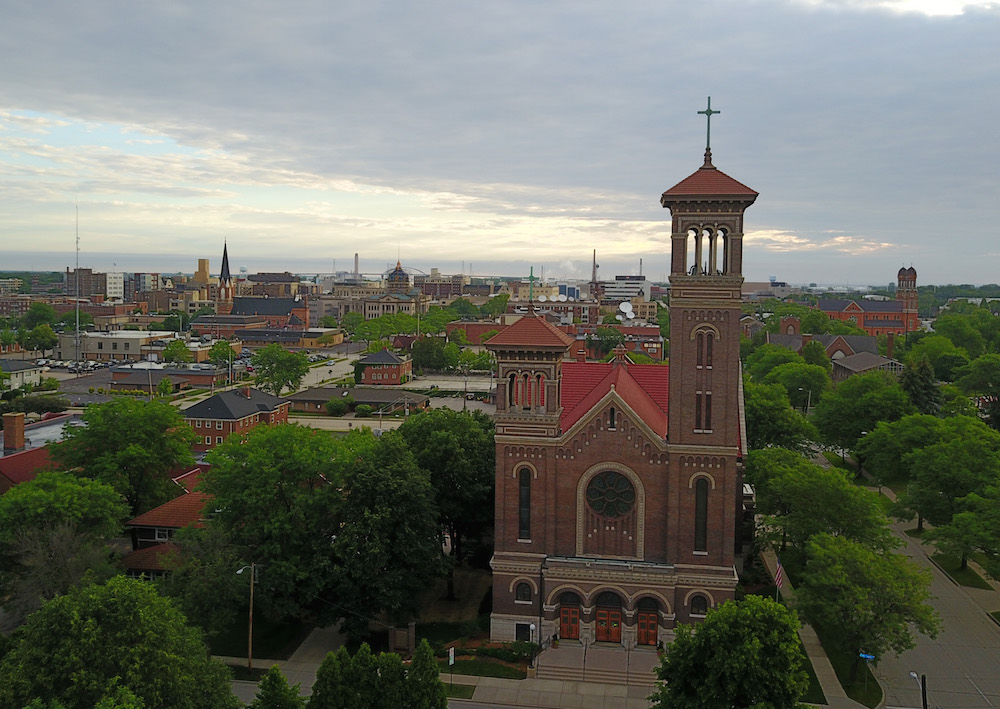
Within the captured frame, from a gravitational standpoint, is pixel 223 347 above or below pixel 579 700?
above

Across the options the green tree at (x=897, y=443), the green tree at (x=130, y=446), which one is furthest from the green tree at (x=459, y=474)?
the green tree at (x=897, y=443)

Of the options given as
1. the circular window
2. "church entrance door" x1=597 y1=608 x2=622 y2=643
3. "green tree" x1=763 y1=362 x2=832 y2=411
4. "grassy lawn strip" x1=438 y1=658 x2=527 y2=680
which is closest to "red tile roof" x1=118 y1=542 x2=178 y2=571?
"grassy lawn strip" x1=438 y1=658 x2=527 y2=680

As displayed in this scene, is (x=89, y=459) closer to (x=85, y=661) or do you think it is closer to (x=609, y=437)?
(x=85, y=661)

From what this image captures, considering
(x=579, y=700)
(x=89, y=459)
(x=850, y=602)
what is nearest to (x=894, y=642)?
(x=850, y=602)

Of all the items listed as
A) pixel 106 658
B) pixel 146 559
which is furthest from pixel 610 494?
pixel 146 559

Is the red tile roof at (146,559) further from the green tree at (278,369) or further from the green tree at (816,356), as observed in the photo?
the green tree at (816,356)
